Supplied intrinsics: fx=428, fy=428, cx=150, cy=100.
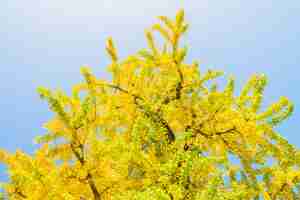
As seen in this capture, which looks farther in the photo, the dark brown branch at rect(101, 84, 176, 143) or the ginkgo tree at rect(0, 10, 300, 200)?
the dark brown branch at rect(101, 84, 176, 143)

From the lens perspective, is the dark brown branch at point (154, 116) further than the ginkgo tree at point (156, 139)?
Yes

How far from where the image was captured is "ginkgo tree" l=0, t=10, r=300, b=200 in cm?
565

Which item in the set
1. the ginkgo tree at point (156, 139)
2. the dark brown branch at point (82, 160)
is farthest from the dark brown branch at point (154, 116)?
the dark brown branch at point (82, 160)

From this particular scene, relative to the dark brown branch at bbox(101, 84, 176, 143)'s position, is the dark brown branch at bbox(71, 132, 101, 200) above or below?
below

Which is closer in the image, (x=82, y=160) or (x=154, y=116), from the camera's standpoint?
(x=82, y=160)

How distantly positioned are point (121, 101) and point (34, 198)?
303 cm

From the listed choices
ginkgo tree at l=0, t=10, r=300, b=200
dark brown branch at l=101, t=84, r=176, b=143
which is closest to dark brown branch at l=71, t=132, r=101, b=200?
ginkgo tree at l=0, t=10, r=300, b=200

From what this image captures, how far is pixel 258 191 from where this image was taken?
24.5ft

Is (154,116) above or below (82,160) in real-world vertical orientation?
above

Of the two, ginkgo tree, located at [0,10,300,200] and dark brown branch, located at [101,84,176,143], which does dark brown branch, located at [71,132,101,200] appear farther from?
dark brown branch, located at [101,84,176,143]

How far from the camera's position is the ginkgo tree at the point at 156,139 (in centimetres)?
565

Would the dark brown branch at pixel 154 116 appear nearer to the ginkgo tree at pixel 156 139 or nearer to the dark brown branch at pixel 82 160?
the ginkgo tree at pixel 156 139

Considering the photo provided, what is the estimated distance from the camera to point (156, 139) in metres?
7.02

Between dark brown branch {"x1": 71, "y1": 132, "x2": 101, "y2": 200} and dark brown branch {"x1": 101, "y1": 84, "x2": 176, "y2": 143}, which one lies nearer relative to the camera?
dark brown branch {"x1": 71, "y1": 132, "x2": 101, "y2": 200}
